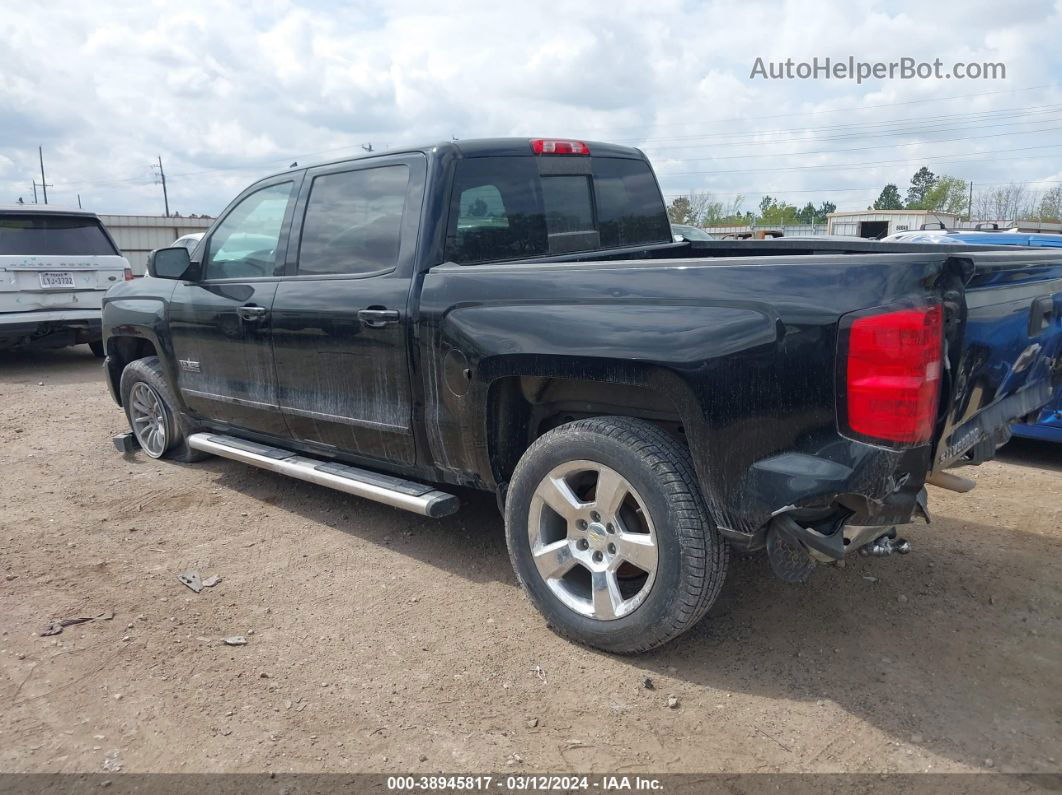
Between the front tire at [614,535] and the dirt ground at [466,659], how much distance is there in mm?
200

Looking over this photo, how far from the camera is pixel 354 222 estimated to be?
4.03 m

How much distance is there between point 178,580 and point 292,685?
124 centimetres

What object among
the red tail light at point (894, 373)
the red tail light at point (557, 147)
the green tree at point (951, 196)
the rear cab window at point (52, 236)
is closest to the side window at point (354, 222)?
the red tail light at point (557, 147)

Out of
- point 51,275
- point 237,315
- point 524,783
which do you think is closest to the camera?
point 524,783

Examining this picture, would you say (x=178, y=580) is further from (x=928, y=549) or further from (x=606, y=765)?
(x=928, y=549)

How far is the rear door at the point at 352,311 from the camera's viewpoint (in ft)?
12.2

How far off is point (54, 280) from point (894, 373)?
9.80 metres

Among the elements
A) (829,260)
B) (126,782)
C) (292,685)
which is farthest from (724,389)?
(126,782)

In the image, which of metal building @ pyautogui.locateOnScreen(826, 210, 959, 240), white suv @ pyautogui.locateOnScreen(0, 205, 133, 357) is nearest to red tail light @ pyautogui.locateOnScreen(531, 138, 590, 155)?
white suv @ pyautogui.locateOnScreen(0, 205, 133, 357)

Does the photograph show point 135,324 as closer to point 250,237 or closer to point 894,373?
point 250,237

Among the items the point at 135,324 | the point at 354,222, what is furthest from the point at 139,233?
the point at 354,222

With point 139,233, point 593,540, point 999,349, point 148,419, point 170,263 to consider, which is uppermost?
point 139,233

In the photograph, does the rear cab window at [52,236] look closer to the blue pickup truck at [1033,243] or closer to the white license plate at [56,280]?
the white license plate at [56,280]

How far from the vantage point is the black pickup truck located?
98.4 inches
